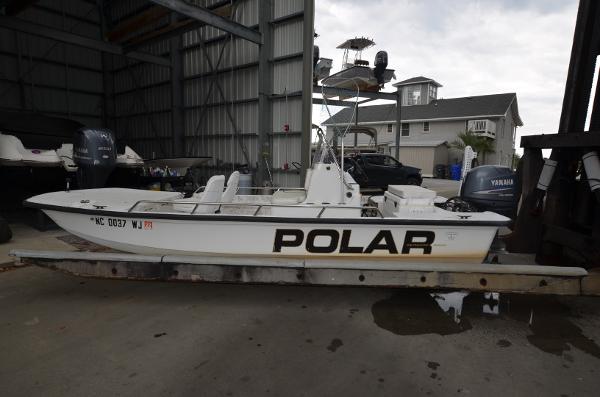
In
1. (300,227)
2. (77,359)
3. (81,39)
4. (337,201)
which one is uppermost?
(81,39)

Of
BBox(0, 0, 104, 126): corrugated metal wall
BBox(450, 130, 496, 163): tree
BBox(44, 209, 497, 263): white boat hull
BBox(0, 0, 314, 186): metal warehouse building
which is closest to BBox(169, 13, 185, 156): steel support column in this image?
BBox(0, 0, 314, 186): metal warehouse building

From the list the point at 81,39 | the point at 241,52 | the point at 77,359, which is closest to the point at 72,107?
the point at 81,39

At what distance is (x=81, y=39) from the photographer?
29.5ft

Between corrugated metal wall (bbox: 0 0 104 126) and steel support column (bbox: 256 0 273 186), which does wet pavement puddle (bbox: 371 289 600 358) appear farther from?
corrugated metal wall (bbox: 0 0 104 126)

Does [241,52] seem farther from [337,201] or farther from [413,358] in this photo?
[413,358]

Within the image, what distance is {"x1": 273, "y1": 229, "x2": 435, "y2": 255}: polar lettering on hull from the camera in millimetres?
3291

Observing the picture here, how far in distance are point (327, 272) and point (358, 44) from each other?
19187 mm

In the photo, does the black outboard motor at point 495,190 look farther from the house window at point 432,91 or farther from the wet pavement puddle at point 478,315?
the house window at point 432,91

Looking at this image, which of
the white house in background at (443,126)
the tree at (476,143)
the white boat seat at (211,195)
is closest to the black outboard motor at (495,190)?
the white boat seat at (211,195)

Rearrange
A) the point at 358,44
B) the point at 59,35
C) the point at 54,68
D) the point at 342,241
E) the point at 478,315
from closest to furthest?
the point at 478,315 → the point at 342,241 → the point at 59,35 → the point at 54,68 → the point at 358,44

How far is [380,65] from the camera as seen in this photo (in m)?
13.3

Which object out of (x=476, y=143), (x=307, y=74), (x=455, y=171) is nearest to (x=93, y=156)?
(x=307, y=74)

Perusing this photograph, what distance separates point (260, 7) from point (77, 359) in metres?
9.19

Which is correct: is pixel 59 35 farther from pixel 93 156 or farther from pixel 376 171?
pixel 376 171
